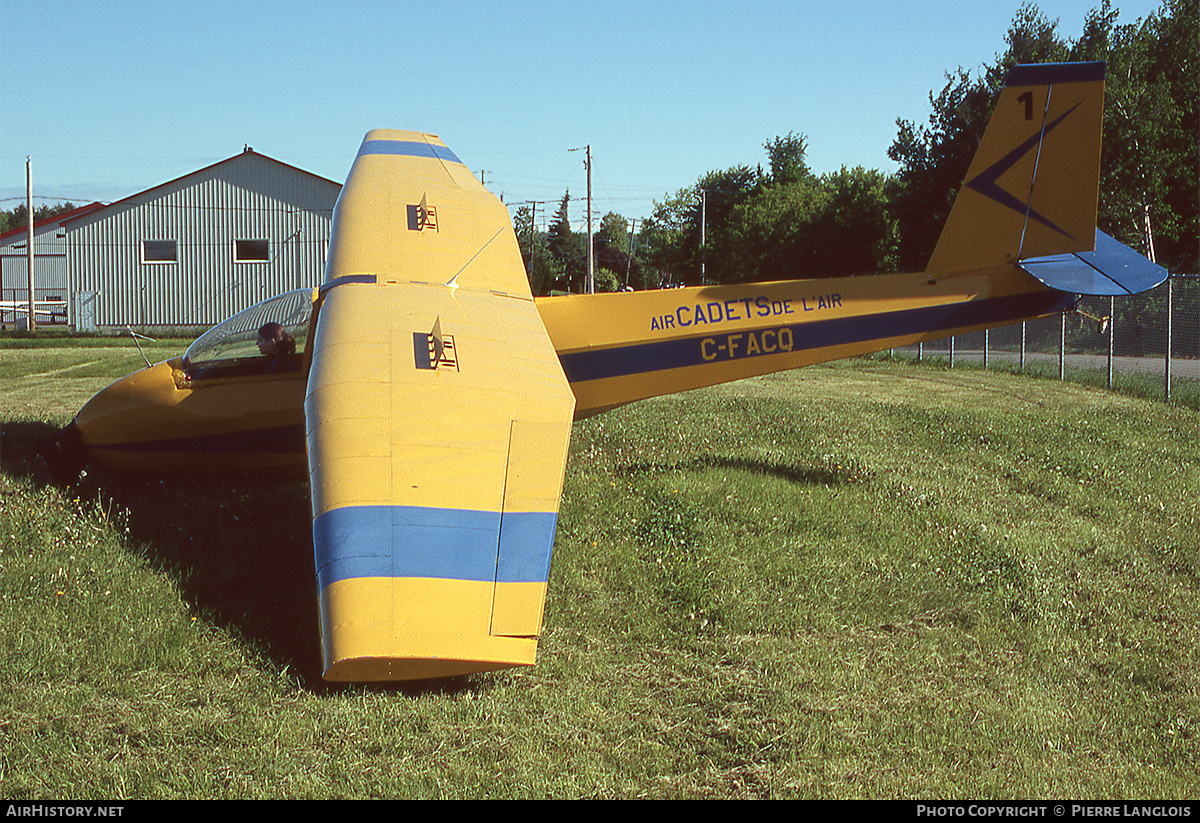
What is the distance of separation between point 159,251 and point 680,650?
39.6 m

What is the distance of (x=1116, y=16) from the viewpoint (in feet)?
119

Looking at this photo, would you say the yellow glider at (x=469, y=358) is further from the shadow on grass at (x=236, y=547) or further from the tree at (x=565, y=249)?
the tree at (x=565, y=249)

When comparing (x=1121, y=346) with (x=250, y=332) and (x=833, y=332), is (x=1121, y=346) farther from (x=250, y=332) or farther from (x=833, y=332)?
(x=250, y=332)

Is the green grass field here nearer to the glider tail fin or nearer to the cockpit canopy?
the cockpit canopy

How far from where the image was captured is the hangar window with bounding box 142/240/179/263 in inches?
1513

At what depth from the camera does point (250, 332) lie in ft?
24.9

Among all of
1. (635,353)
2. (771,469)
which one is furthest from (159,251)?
(771,469)

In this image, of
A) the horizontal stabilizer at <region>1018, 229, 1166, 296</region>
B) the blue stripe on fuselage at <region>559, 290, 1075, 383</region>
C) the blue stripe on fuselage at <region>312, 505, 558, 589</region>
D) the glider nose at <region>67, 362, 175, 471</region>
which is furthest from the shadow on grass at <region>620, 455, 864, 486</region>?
the blue stripe on fuselage at <region>312, 505, 558, 589</region>

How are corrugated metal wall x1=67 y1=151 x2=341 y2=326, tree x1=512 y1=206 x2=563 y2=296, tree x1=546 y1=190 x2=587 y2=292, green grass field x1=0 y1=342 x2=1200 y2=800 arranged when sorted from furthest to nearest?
tree x1=546 y1=190 x2=587 y2=292 → tree x1=512 y1=206 x2=563 y2=296 → corrugated metal wall x1=67 y1=151 x2=341 y2=326 → green grass field x1=0 y1=342 x2=1200 y2=800

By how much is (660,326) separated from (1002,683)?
4347 millimetres

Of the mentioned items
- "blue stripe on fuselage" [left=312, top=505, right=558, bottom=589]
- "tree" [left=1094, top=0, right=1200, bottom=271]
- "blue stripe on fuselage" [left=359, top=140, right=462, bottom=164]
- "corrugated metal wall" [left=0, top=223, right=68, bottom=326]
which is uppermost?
"tree" [left=1094, top=0, right=1200, bottom=271]

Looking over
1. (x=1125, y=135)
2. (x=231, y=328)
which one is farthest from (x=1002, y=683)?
(x=1125, y=135)

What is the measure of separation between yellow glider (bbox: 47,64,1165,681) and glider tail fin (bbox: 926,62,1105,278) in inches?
0.8

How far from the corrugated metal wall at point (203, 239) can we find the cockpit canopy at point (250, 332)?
32.2 m
